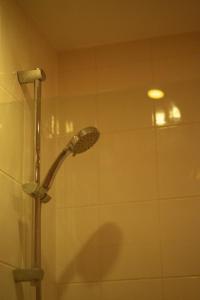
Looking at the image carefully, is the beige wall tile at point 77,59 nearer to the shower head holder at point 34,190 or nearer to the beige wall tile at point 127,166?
the beige wall tile at point 127,166

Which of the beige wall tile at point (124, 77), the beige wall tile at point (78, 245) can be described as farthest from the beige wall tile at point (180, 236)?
the beige wall tile at point (124, 77)

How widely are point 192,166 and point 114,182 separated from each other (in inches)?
10.3

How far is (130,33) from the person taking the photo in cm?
174

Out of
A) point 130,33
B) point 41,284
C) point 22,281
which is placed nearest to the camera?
point 22,281

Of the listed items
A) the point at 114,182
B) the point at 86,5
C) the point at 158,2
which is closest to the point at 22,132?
the point at 114,182

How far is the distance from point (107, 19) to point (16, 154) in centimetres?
58

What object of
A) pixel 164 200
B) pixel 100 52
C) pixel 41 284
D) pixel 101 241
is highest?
pixel 100 52

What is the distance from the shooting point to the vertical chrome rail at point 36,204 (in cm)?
132

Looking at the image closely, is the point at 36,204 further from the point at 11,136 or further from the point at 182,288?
→ the point at 182,288

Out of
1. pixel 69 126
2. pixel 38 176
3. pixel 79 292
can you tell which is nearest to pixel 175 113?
pixel 69 126

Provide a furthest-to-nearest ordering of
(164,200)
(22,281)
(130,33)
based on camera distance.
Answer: (130,33)
(164,200)
(22,281)

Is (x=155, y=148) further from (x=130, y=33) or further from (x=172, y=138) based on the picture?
(x=130, y=33)

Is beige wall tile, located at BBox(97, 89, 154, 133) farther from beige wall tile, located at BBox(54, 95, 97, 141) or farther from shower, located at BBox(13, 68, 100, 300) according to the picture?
shower, located at BBox(13, 68, 100, 300)

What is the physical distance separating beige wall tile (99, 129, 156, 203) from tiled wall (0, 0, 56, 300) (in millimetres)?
201
